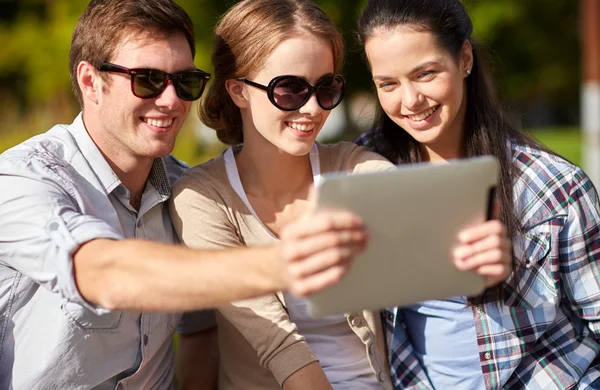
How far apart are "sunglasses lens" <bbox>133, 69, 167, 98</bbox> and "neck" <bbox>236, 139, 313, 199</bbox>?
0.52m

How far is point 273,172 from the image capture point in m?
3.16

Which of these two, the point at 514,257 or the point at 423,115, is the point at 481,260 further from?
the point at 423,115

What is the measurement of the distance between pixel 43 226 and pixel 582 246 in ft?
6.37

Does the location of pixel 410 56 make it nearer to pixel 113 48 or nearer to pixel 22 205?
pixel 113 48

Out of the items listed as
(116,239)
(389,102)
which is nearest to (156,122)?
(116,239)

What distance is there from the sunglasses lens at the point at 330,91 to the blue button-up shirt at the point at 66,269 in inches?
27.4

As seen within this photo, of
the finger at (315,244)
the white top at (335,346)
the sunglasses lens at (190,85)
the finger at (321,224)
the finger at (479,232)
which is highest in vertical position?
the sunglasses lens at (190,85)

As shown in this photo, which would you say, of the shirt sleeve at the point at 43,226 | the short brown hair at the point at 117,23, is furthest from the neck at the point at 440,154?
the shirt sleeve at the point at 43,226

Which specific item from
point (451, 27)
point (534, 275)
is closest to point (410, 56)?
point (451, 27)

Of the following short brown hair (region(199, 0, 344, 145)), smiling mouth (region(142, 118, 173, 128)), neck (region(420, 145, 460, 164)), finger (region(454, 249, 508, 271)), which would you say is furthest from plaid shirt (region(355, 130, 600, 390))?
smiling mouth (region(142, 118, 173, 128))

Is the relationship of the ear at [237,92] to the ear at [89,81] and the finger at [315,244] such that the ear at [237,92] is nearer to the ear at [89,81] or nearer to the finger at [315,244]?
the ear at [89,81]

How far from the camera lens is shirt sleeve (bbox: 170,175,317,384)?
9.04 ft

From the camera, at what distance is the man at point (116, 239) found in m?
1.86

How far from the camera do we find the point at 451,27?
10.0ft
